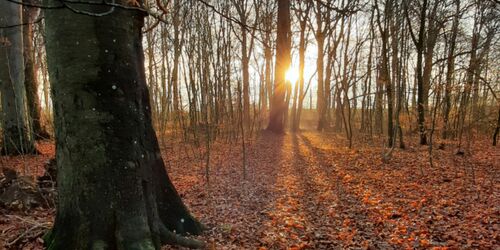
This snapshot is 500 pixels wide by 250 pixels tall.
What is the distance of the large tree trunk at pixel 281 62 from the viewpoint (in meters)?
13.6

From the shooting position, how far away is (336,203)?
5172 mm

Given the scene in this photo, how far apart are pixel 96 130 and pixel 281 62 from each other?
1260cm

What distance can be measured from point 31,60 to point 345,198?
10166mm

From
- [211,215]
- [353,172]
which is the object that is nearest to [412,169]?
[353,172]

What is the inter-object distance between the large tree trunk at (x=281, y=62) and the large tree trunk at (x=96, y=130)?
37.2ft

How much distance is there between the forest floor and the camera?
356 centimetres

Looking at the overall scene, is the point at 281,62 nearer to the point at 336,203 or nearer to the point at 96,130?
the point at 336,203

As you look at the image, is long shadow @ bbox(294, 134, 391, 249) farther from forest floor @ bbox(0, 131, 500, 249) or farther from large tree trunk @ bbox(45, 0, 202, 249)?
large tree trunk @ bbox(45, 0, 202, 249)

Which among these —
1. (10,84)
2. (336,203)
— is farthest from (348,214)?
(10,84)

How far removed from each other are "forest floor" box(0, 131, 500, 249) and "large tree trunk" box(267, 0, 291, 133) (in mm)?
5882

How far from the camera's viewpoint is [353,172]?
7.32 metres

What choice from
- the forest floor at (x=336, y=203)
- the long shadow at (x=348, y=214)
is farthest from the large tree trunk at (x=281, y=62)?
the long shadow at (x=348, y=214)

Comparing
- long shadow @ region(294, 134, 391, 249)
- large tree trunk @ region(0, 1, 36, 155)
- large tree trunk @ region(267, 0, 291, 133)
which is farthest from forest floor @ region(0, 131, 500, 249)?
large tree trunk @ region(267, 0, 291, 133)

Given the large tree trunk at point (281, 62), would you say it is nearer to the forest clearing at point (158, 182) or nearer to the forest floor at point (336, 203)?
the forest clearing at point (158, 182)
